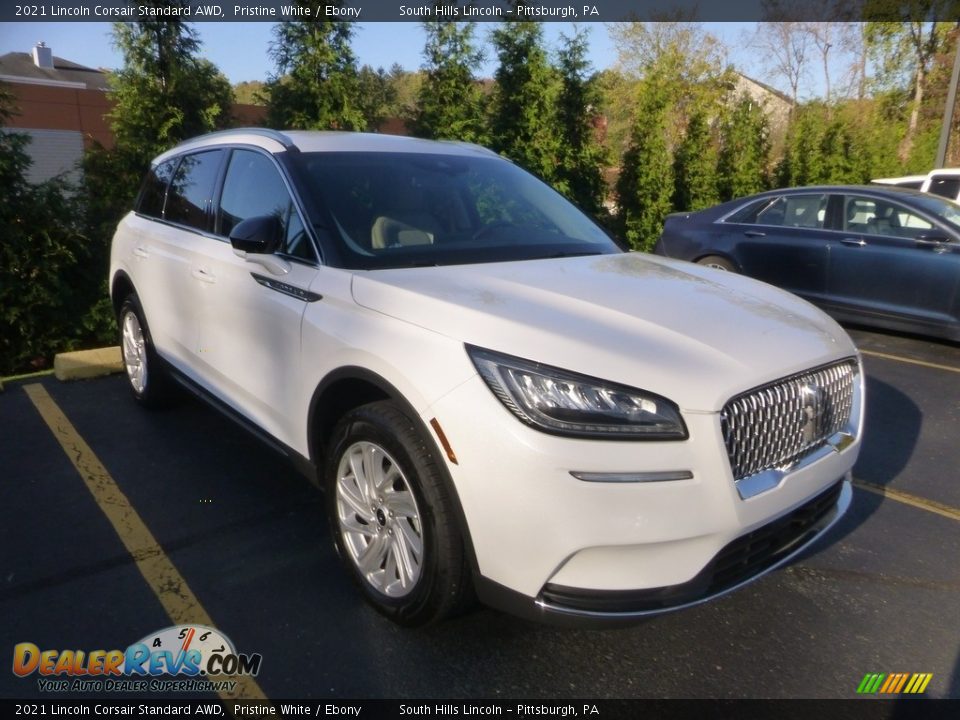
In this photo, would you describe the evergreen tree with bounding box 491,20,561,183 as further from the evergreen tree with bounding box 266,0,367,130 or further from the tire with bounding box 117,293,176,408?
the tire with bounding box 117,293,176,408

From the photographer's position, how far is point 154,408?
16.8ft

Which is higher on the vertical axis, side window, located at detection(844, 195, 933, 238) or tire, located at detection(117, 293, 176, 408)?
side window, located at detection(844, 195, 933, 238)

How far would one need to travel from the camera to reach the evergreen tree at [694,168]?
13102mm

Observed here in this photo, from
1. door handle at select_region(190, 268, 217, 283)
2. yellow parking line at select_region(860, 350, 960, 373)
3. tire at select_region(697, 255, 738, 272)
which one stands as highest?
door handle at select_region(190, 268, 217, 283)

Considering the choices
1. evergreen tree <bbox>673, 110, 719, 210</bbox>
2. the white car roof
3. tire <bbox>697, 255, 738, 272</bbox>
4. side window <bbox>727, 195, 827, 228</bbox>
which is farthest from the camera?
evergreen tree <bbox>673, 110, 719, 210</bbox>

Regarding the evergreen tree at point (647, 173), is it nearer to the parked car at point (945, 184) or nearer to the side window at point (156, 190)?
the parked car at point (945, 184)

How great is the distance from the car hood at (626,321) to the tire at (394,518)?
1.39 ft

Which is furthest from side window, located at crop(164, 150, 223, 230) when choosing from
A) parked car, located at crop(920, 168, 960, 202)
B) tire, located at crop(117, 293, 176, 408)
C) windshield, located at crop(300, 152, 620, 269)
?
parked car, located at crop(920, 168, 960, 202)

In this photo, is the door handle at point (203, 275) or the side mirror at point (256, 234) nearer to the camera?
the side mirror at point (256, 234)

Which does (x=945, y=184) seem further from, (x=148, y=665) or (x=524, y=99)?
(x=148, y=665)

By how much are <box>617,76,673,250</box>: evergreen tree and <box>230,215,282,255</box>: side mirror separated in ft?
31.8

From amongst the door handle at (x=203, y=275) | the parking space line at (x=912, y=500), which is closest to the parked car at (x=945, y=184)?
the parking space line at (x=912, y=500)

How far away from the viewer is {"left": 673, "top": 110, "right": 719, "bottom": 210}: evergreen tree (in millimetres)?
13102

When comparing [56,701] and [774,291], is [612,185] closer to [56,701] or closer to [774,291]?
[774,291]
